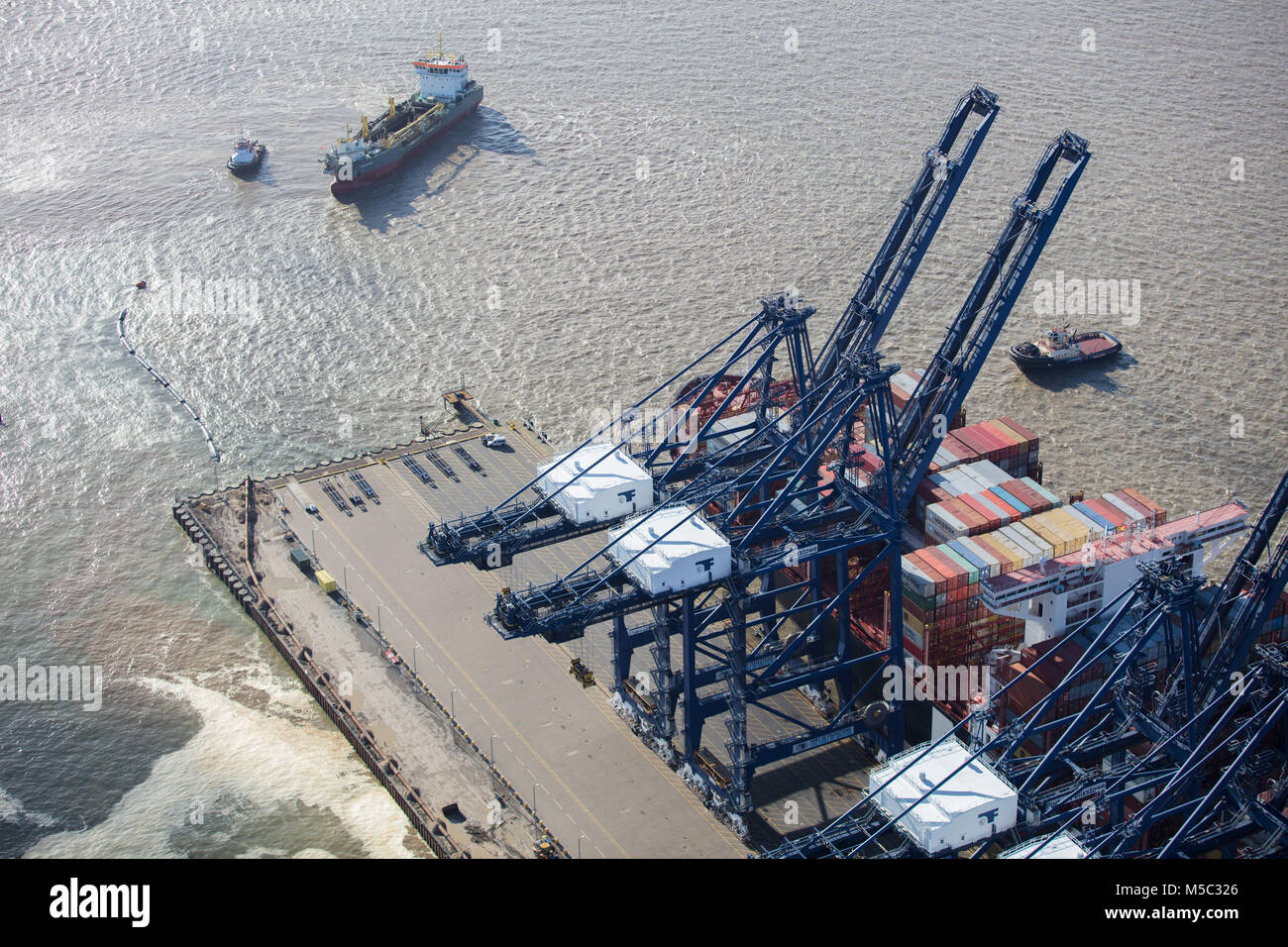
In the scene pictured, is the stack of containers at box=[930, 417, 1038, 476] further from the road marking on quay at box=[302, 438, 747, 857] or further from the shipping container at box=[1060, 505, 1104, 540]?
the road marking on quay at box=[302, 438, 747, 857]

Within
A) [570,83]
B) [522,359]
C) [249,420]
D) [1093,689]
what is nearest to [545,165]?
[570,83]

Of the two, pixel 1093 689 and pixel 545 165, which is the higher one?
pixel 545 165

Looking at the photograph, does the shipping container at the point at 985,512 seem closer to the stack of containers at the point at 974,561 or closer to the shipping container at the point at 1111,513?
the stack of containers at the point at 974,561

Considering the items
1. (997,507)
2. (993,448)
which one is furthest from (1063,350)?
(997,507)

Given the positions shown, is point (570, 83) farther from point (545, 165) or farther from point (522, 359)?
point (522, 359)

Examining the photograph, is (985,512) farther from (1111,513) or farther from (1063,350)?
(1063,350)

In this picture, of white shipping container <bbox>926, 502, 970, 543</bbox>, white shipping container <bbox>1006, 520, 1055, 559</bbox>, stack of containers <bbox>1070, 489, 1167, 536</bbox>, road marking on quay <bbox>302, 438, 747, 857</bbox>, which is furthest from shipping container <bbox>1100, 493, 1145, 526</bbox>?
road marking on quay <bbox>302, 438, 747, 857</bbox>
